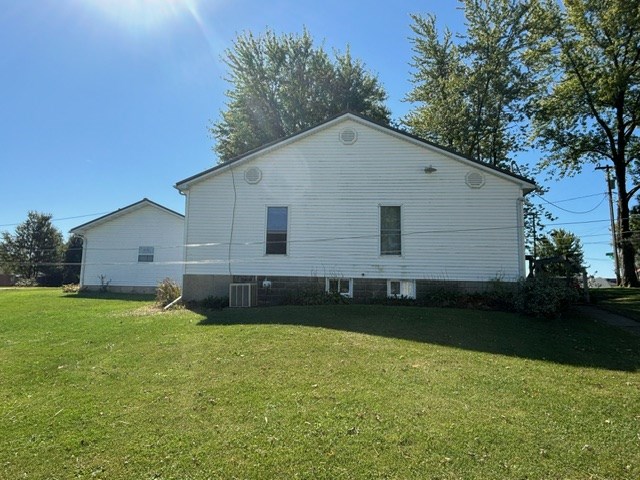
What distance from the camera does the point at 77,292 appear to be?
21.5 metres

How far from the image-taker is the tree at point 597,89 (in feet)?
70.0

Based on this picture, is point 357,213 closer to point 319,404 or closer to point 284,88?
point 319,404

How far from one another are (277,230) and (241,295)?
8.51 feet

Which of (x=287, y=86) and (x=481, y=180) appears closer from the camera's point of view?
(x=481, y=180)

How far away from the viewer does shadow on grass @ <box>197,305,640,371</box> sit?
7.29m

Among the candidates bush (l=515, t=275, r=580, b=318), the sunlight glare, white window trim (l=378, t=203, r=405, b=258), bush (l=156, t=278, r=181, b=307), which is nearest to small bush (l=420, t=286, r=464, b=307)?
white window trim (l=378, t=203, r=405, b=258)

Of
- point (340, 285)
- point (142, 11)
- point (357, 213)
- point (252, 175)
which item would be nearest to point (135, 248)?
point (252, 175)

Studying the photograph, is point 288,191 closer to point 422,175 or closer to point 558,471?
point 422,175

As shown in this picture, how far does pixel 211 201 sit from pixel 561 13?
78.3 ft

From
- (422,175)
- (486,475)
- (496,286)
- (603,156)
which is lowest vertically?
(486,475)

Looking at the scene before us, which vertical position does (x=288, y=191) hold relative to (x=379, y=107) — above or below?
below

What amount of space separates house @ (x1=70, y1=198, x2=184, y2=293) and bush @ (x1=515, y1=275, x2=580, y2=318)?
17016mm

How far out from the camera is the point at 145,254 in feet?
72.2

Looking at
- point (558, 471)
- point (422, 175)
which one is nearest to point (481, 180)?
point (422, 175)
